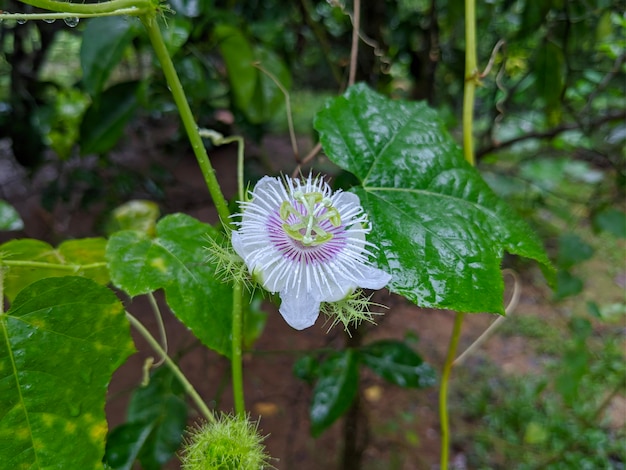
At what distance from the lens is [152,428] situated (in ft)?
2.62

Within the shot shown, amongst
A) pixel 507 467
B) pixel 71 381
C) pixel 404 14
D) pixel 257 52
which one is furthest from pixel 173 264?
pixel 507 467

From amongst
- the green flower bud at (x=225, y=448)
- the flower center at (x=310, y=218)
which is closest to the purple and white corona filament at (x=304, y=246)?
the flower center at (x=310, y=218)

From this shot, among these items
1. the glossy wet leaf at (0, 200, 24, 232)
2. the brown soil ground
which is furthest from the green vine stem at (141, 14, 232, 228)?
the brown soil ground

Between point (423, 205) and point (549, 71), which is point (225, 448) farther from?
point (549, 71)

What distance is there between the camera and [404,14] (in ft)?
5.14

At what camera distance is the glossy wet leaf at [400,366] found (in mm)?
948

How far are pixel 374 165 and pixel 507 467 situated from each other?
145 centimetres

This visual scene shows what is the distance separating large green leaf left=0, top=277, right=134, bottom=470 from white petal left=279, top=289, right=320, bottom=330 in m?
0.16

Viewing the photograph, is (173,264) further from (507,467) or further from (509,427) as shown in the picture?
(509,427)

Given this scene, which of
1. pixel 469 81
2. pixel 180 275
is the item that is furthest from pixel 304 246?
pixel 469 81

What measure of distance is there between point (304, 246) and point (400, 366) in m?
0.59

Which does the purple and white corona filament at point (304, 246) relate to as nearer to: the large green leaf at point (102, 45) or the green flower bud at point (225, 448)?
the green flower bud at point (225, 448)

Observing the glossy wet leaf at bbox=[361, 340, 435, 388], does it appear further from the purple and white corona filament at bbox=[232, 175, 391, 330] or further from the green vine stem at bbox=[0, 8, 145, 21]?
the green vine stem at bbox=[0, 8, 145, 21]

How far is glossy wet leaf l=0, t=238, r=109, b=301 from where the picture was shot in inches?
20.8
